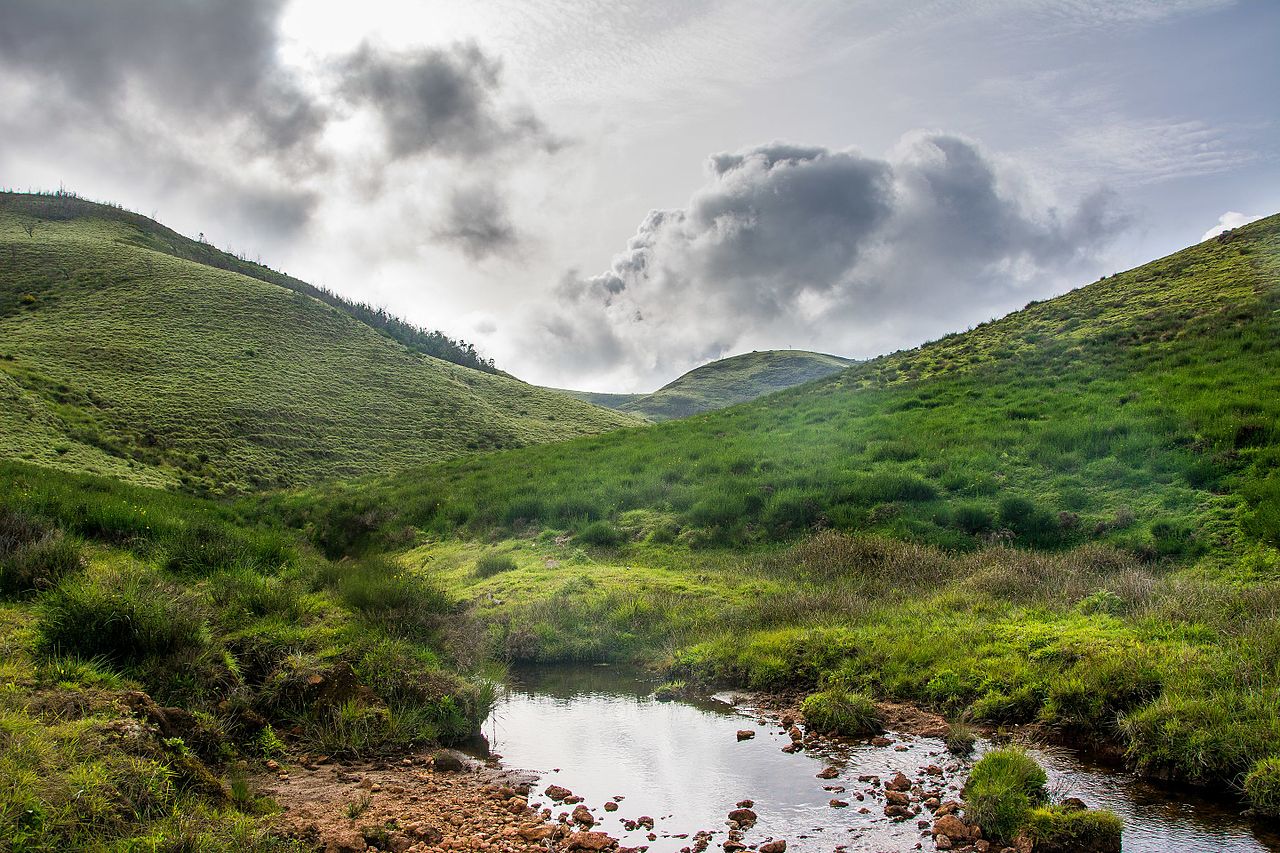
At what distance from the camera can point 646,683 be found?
1066cm

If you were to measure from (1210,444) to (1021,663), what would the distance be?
10861mm

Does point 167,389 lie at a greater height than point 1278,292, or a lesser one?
lesser

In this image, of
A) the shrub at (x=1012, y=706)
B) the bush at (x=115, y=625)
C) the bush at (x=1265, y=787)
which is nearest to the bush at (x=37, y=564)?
the bush at (x=115, y=625)

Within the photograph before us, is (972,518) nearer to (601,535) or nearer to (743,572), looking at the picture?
(743,572)

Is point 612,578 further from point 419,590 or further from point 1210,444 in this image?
point 1210,444

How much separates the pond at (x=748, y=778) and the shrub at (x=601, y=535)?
961 centimetres

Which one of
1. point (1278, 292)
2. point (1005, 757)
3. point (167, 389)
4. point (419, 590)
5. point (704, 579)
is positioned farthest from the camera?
point (167, 389)

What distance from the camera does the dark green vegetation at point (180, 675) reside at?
191 inches

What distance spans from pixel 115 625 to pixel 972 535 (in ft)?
49.6

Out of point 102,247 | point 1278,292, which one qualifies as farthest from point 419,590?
point 102,247

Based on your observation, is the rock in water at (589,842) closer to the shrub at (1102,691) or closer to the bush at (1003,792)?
the bush at (1003,792)

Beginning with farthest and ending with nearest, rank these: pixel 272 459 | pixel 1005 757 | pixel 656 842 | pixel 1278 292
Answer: pixel 272 459
pixel 1278 292
pixel 1005 757
pixel 656 842

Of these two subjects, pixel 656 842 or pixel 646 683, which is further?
pixel 646 683

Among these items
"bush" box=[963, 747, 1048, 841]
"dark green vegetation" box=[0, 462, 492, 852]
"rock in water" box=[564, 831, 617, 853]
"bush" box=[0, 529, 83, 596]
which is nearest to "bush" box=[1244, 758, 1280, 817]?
"bush" box=[963, 747, 1048, 841]
